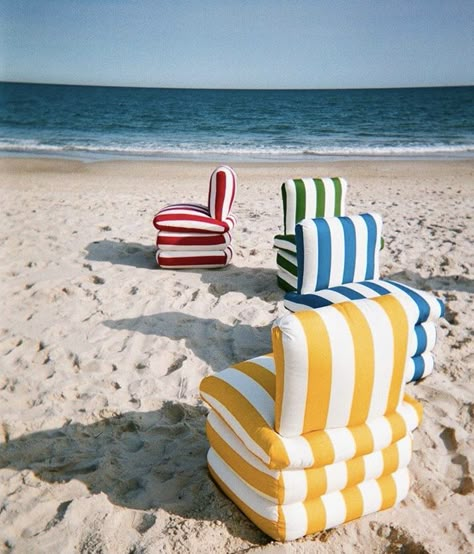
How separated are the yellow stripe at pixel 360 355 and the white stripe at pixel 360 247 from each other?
5.39 ft

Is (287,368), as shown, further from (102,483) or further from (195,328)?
(195,328)

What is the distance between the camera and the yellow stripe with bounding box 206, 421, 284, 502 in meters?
2.13

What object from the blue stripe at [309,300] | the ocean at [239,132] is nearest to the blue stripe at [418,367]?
the blue stripe at [309,300]

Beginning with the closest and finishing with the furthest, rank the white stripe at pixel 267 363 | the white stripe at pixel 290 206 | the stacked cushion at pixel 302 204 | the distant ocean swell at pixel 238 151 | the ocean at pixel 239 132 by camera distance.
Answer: the white stripe at pixel 267 363 → the stacked cushion at pixel 302 204 → the white stripe at pixel 290 206 → the distant ocean swell at pixel 238 151 → the ocean at pixel 239 132

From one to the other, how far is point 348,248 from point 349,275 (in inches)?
7.8

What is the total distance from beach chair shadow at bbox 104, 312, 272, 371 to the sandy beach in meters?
0.02

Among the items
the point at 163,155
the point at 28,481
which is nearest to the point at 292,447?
the point at 28,481

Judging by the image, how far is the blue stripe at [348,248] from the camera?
12.2ft

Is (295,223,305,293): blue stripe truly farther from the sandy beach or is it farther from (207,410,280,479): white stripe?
(207,410,280,479): white stripe

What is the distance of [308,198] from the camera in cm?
498

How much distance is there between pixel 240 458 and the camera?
2289 millimetres

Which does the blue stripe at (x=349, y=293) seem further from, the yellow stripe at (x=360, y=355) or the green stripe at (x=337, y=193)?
the green stripe at (x=337, y=193)

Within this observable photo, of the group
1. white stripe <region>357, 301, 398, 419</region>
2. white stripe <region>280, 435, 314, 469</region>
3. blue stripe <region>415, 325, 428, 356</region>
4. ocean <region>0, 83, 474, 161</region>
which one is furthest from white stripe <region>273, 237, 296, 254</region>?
ocean <region>0, 83, 474, 161</region>

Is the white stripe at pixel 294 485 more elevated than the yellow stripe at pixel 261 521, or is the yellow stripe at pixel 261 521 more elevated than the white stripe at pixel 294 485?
the white stripe at pixel 294 485
